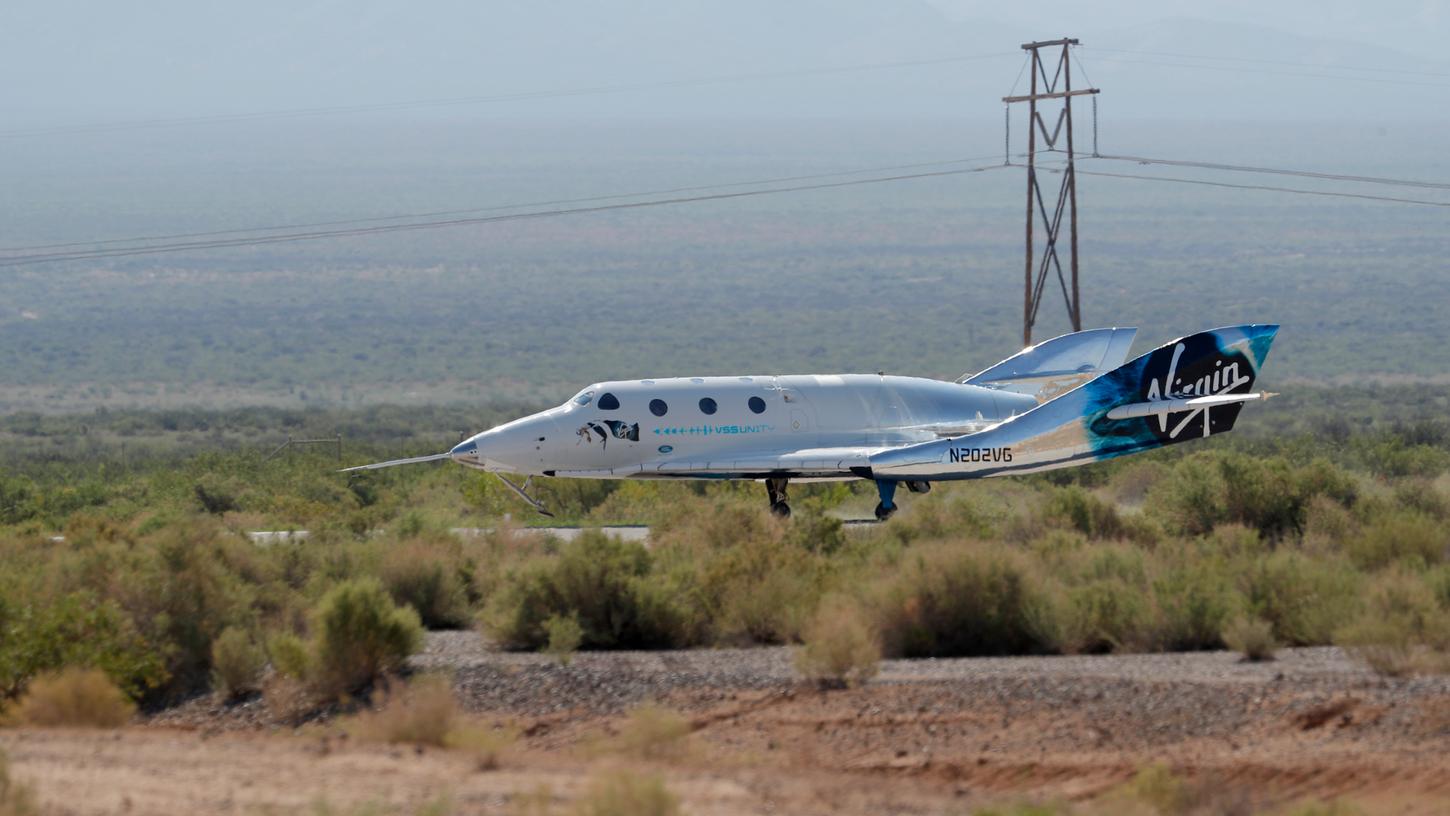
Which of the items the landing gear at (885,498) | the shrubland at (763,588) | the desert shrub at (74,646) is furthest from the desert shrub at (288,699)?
the landing gear at (885,498)

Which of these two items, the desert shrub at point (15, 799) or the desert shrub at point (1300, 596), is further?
the desert shrub at point (1300, 596)

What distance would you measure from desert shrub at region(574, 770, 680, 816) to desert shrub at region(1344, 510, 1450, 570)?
10.7 m

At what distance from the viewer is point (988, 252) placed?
633 ft

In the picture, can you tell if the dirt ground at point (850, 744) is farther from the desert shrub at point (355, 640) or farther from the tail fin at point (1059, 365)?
the tail fin at point (1059, 365)

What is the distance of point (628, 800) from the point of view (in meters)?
9.65

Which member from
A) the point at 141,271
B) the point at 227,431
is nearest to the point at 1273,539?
the point at 227,431

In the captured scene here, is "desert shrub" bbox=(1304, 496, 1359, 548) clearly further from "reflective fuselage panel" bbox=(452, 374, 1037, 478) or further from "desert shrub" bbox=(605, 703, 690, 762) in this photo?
"desert shrub" bbox=(605, 703, 690, 762)

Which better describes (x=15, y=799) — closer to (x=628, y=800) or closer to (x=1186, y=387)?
(x=628, y=800)

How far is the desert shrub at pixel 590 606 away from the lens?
16594 millimetres

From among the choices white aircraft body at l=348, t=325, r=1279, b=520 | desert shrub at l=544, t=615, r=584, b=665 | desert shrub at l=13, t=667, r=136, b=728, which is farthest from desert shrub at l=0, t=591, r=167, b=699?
white aircraft body at l=348, t=325, r=1279, b=520

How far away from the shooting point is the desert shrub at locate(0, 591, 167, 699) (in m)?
14.9

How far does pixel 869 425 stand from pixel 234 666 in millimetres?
14565

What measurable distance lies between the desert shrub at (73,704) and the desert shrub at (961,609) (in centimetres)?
655

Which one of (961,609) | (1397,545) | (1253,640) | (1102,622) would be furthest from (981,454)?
(1253,640)
